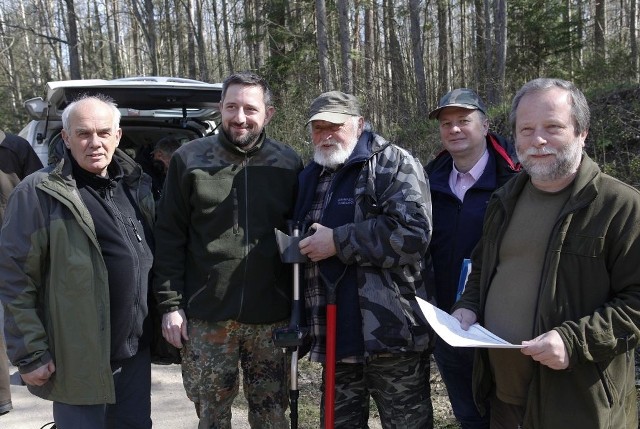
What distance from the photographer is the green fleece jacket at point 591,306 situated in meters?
2.12

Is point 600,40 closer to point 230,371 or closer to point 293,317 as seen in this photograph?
point 293,317

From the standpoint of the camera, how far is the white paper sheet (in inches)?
84.9

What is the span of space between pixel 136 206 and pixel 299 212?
35.3 inches

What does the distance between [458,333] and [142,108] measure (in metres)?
4.13

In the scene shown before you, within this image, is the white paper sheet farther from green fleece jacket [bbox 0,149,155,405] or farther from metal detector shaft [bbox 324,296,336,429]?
green fleece jacket [bbox 0,149,155,405]

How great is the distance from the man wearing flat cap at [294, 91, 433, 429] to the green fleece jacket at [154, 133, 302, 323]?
217 millimetres

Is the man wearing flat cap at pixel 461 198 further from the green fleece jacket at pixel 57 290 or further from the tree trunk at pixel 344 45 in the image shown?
the tree trunk at pixel 344 45

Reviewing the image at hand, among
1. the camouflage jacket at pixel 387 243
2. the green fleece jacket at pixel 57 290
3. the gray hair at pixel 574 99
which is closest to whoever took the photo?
the gray hair at pixel 574 99

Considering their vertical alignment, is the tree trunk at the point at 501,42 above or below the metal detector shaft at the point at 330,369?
above

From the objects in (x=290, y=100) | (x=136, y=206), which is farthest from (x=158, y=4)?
(x=136, y=206)

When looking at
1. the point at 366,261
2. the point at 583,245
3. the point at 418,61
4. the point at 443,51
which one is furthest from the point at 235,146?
the point at 443,51

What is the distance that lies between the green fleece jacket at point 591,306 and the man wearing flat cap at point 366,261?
740 millimetres

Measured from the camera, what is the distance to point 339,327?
9.89ft

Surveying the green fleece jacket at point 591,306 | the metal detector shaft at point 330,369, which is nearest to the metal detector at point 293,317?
the metal detector shaft at point 330,369
